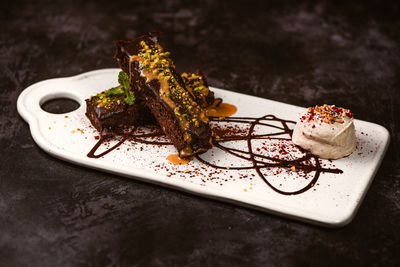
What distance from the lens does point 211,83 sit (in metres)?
5.75

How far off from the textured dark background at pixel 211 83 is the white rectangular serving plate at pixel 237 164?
108 mm

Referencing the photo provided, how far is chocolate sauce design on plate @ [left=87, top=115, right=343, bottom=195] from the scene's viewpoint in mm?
4324

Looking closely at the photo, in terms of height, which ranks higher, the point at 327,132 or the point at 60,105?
the point at 327,132

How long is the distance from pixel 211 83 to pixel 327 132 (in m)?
1.82

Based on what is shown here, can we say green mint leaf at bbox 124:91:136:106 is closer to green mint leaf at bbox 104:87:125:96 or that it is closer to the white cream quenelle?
green mint leaf at bbox 104:87:125:96

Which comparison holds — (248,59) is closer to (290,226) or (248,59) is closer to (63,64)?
(63,64)

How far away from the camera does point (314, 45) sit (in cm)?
657

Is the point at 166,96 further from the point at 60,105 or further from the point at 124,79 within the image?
the point at 60,105

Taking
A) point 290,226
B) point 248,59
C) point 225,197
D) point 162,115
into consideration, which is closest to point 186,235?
point 225,197

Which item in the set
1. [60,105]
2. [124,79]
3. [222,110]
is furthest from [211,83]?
[60,105]

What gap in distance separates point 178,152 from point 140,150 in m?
0.35

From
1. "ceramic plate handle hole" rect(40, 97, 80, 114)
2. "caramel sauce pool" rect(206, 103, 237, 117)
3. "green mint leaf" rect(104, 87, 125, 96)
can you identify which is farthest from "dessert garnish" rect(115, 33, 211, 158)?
"ceramic plate handle hole" rect(40, 97, 80, 114)

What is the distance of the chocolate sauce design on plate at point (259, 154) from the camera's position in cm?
432

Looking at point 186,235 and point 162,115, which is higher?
point 162,115
